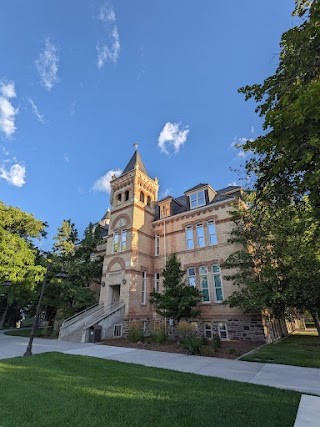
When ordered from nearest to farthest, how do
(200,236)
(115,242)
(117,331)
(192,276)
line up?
1. (117,331)
2. (192,276)
3. (200,236)
4. (115,242)

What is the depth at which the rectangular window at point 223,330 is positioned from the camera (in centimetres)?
1764

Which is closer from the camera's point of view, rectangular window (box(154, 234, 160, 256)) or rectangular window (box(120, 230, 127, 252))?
rectangular window (box(120, 230, 127, 252))

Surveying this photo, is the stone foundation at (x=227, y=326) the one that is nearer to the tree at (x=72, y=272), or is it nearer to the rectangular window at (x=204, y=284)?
the rectangular window at (x=204, y=284)

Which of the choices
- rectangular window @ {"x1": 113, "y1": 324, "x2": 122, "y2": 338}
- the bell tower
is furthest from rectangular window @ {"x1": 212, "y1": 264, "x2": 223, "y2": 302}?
rectangular window @ {"x1": 113, "y1": 324, "x2": 122, "y2": 338}

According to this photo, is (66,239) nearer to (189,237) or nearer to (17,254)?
(17,254)

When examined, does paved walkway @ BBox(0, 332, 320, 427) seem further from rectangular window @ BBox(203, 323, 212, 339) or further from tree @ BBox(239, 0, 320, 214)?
rectangular window @ BBox(203, 323, 212, 339)

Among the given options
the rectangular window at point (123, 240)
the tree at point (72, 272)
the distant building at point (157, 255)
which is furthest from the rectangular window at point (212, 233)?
the tree at point (72, 272)

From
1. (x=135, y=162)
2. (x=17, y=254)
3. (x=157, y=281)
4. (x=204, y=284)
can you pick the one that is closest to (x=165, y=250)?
(x=157, y=281)

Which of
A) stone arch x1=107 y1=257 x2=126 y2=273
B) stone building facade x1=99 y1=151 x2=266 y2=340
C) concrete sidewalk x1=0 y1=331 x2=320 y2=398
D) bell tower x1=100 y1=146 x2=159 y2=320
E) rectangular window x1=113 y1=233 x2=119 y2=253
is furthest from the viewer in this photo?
rectangular window x1=113 y1=233 x2=119 y2=253

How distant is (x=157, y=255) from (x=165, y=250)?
118cm

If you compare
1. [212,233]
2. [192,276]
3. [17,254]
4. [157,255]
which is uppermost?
[212,233]

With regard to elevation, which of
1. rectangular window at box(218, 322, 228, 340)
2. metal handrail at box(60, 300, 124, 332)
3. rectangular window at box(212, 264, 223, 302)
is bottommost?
rectangular window at box(218, 322, 228, 340)

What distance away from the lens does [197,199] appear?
23.4m

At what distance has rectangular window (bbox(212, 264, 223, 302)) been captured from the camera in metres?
18.9
